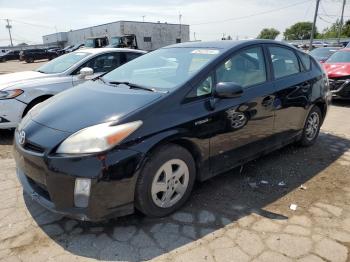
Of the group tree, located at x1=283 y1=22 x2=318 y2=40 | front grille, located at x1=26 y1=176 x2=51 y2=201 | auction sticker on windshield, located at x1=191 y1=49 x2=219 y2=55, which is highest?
auction sticker on windshield, located at x1=191 y1=49 x2=219 y2=55

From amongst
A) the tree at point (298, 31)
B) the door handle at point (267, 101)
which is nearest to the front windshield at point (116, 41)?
the door handle at point (267, 101)

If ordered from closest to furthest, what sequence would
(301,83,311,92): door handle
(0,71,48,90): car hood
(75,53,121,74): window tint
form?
(301,83,311,92): door handle
(0,71,48,90): car hood
(75,53,121,74): window tint

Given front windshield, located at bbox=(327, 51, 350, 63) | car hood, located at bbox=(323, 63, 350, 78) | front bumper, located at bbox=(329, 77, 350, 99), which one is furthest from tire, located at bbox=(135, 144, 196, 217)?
front windshield, located at bbox=(327, 51, 350, 63)

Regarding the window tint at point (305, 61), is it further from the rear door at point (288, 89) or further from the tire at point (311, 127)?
the tire at point (311, 127)

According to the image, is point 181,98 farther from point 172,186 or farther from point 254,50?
point 254,50

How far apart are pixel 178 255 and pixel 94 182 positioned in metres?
0.87

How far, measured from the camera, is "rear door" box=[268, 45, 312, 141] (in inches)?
170

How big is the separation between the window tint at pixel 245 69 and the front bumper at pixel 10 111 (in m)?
3.61

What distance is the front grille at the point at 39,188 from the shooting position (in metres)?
2.99

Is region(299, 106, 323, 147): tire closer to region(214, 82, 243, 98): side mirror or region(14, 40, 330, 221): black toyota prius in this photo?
region(14, 40, 330, 221): black toyota prius

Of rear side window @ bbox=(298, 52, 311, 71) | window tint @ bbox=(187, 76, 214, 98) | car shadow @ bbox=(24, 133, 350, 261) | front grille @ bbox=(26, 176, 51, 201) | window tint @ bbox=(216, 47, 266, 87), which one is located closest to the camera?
car shadow @ bbox=(24, 133, 350, 261)

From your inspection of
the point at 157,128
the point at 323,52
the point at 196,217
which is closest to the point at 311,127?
the point at 196,217

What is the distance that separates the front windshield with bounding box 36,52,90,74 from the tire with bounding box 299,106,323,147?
422cm

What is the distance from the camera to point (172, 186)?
10.8 ft
